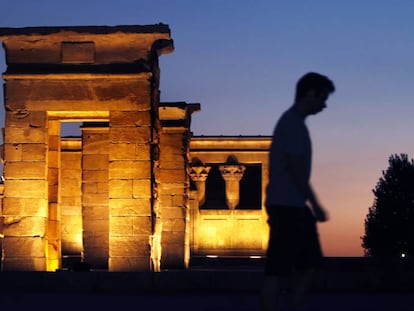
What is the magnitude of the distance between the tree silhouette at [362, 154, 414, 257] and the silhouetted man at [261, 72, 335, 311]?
4472 centimetres

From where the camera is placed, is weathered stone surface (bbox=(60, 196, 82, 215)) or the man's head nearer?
the man's head

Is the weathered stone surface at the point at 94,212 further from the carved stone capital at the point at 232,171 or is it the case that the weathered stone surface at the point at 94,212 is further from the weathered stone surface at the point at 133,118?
the carved stone capital at the point at 232,171

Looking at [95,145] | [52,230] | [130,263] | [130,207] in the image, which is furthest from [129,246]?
[95,145]

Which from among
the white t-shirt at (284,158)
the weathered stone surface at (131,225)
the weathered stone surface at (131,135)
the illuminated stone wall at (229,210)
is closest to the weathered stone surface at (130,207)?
the weathered stone surface at (131,225)

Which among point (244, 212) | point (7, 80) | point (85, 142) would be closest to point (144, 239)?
point (7, 80)

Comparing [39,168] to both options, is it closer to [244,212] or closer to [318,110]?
[318,110]

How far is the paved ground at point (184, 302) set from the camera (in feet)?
39.1

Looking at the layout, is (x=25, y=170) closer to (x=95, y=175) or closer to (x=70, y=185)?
(x=95, y=175)

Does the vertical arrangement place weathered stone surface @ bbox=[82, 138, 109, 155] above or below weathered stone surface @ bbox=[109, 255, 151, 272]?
above

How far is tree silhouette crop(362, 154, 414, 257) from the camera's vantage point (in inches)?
2051

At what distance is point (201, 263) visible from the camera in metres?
36.1

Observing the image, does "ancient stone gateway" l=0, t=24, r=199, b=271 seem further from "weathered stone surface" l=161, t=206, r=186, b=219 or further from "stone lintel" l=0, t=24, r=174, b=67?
"weathered stone surface" l=161, t=206, r=186, b=219

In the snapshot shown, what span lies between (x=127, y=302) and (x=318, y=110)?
594 centimetres

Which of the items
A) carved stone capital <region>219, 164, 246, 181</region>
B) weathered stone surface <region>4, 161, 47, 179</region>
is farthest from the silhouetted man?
carved stone capital <region>219, 164, 246, 181</region>
